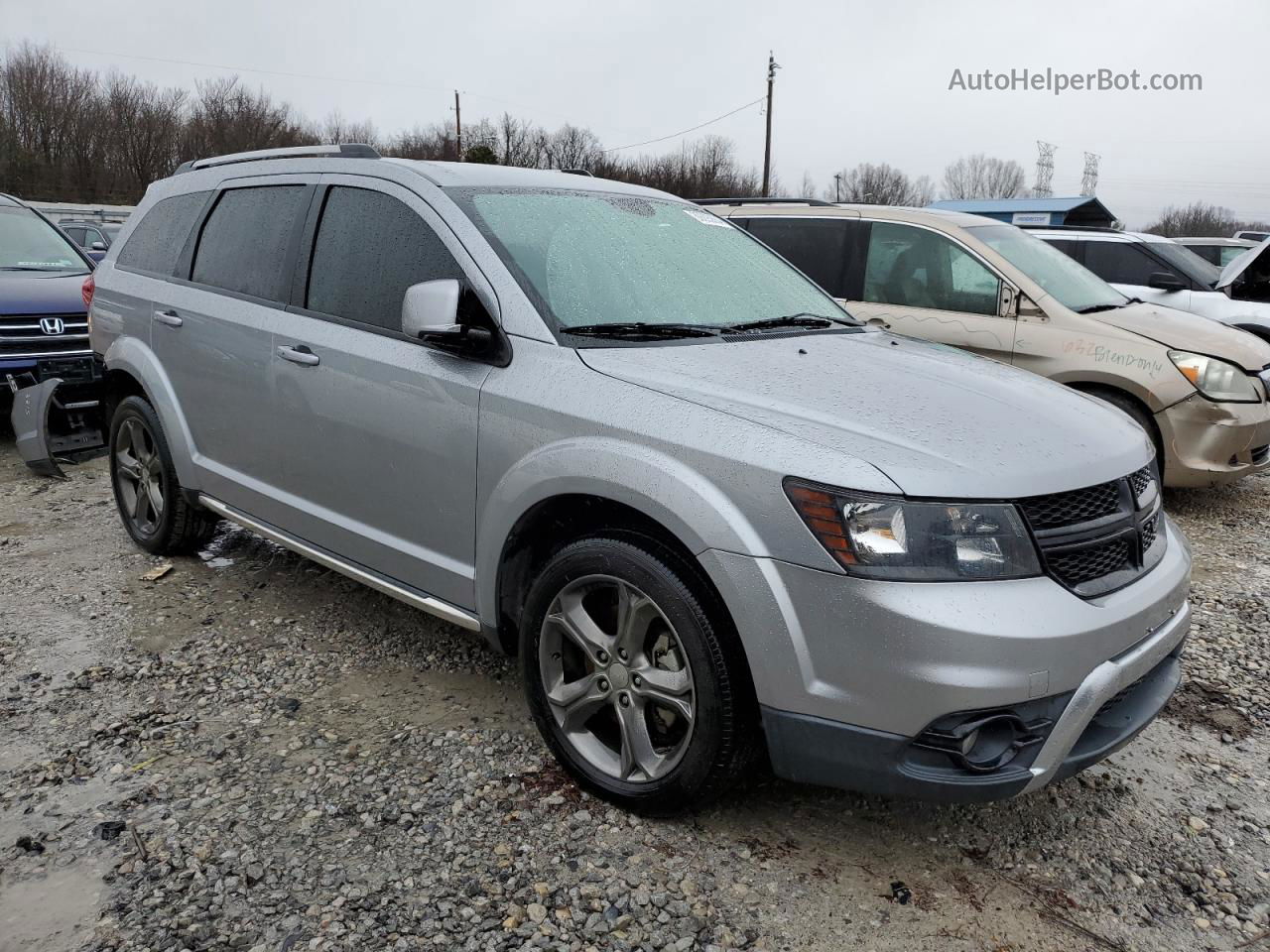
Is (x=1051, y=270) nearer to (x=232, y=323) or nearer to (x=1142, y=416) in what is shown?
(x=1142, y=416)

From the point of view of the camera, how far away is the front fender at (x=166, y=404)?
14.0 ft

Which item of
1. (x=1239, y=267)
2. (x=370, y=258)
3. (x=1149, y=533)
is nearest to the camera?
(x=1149, y=533)

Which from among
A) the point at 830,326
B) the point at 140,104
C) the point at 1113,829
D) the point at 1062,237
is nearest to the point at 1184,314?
the point at 1062,237

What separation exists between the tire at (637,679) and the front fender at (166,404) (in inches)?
88.7

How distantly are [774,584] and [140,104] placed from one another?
195ft

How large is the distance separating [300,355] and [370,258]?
44 cm

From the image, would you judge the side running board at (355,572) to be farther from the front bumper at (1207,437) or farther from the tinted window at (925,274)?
the front bumper at (1207,437)

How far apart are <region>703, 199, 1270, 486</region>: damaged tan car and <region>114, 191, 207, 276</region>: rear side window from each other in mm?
4146

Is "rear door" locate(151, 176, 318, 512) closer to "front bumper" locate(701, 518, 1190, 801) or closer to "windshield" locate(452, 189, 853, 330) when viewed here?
"windshield" locate(452, 189, 853, 330)

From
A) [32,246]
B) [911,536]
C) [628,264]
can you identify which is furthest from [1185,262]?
[32,246]

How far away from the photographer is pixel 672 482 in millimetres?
2402

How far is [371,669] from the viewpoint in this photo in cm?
370

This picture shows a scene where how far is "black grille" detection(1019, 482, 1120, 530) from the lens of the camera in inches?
89.4

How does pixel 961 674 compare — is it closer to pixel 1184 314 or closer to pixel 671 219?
pixel 671 219
